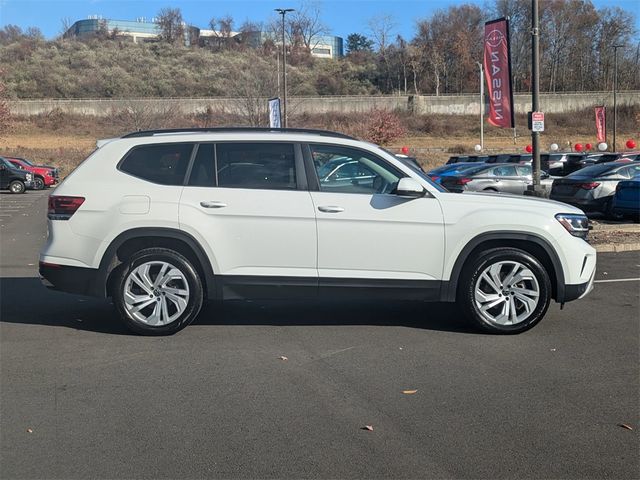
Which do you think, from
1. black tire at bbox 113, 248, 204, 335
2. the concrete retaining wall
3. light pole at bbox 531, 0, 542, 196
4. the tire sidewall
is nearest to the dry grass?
the concrete retaining wall

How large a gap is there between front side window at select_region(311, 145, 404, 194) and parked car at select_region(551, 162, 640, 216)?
1150 cm

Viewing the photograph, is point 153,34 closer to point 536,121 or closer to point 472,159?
point 472,159

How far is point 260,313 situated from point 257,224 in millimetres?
1495

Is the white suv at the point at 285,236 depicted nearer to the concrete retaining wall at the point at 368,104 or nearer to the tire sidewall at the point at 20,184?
the tire sidewall at the point at 20,184

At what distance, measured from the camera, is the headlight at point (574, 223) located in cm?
660

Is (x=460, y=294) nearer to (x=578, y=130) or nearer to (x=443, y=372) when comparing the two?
(x=443, y=372)

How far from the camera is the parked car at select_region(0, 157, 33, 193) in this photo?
30.7 metres

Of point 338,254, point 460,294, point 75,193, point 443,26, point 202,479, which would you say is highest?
point 443,26

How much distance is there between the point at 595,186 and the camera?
17.1m

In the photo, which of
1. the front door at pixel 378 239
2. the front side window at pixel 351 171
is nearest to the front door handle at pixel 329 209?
the front door at pixel 378 239

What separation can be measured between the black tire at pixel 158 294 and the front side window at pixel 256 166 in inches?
32.1

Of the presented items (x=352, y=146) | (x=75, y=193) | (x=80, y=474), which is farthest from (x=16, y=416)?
(x=352, y=146)

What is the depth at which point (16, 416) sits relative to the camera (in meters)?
4.62

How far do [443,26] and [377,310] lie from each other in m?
107
